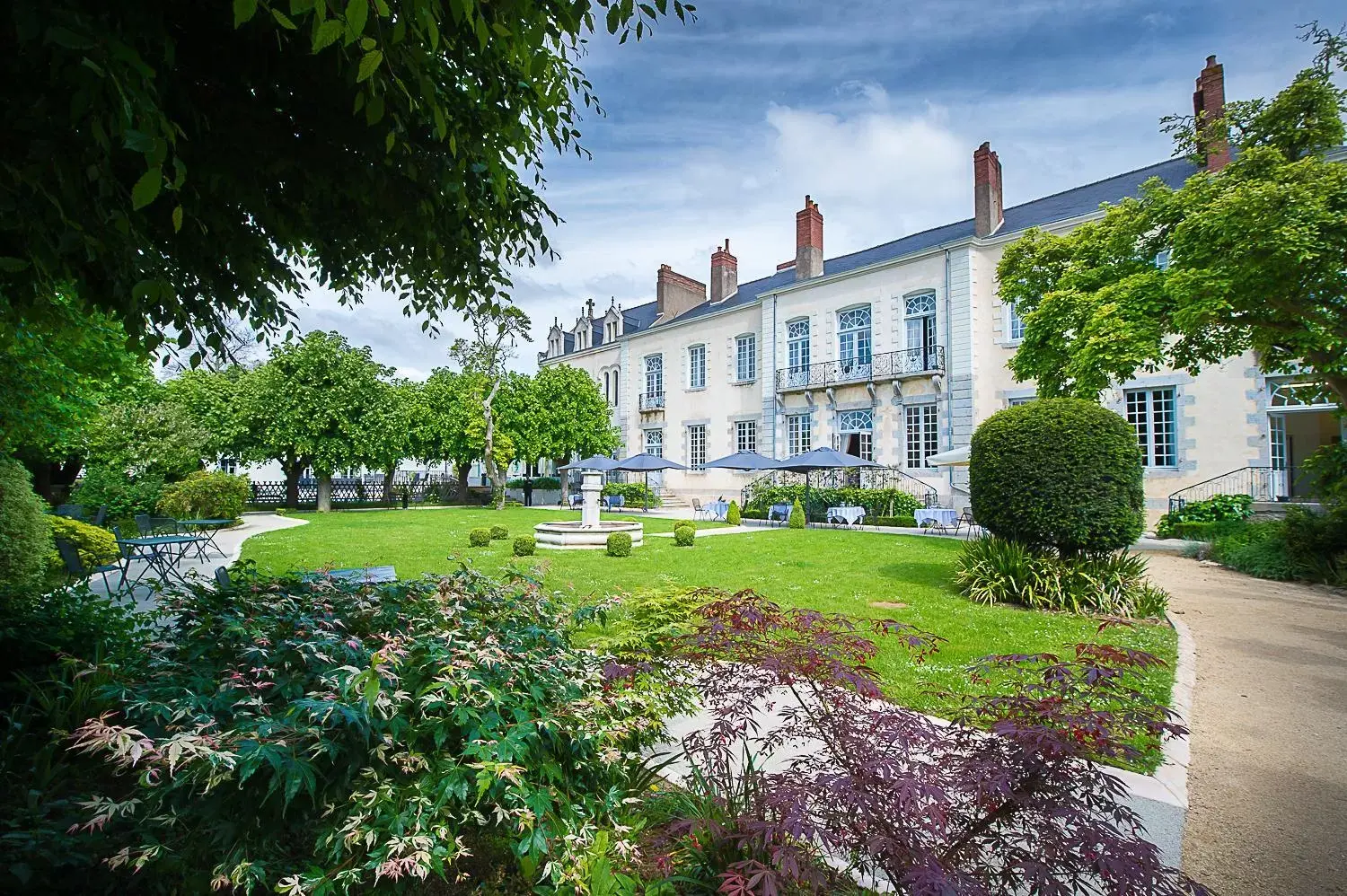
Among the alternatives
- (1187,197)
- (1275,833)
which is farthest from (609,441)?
(1275,833)

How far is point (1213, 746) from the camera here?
4.21 metres

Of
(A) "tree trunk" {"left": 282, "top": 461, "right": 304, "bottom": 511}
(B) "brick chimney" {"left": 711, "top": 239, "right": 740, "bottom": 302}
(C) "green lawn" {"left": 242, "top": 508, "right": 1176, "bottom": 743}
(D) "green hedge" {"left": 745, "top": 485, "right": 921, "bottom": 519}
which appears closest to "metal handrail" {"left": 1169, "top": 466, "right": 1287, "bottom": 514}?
(D) "green hedge" {"left": 745, "top": 485, "right": 921, "bottom": 519}

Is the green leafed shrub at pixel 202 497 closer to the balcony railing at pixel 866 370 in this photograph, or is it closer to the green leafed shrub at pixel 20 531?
the green leafed shrub at pixel 20 531

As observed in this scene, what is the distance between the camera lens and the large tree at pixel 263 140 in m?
2.13

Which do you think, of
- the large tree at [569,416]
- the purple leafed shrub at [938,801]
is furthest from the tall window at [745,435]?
the purple leafed shrub at [938,801]

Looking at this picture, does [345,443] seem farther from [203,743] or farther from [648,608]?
[203,743]

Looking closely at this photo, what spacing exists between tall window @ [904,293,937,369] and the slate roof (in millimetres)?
1770

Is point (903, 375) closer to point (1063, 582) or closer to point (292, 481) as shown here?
point (1063, 582)

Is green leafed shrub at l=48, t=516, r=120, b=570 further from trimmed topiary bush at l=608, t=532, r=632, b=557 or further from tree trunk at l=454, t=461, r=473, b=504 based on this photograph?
tree trunk at l=454, t=461, r=473, b=504

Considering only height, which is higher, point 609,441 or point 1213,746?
point 609,441

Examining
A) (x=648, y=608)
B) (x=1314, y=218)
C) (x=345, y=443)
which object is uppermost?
(x=1314, y=218)

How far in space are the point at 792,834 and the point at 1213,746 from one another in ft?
13.6

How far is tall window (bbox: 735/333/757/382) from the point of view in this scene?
29.3m

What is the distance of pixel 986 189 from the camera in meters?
21.7
